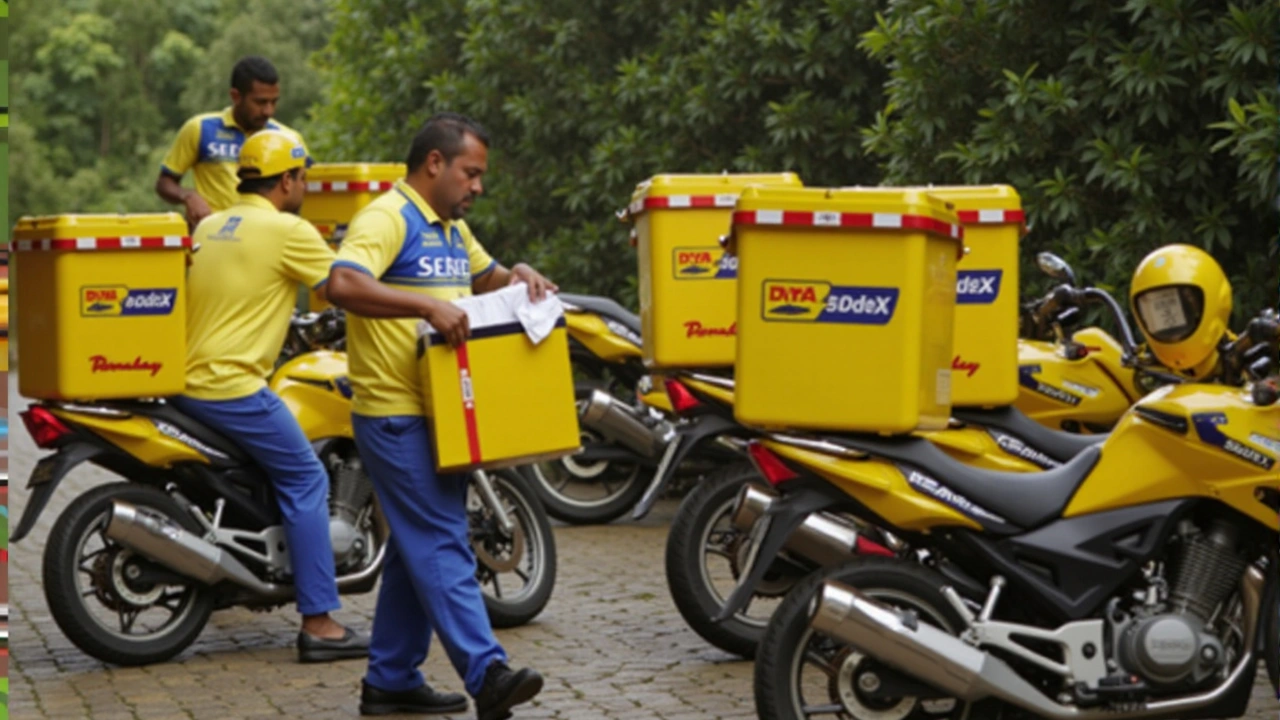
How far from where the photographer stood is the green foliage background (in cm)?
927

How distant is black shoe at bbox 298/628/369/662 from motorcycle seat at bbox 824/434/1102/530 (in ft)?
8.76

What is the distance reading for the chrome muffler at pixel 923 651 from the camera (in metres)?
5.30

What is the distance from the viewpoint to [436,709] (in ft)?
→ 22.2

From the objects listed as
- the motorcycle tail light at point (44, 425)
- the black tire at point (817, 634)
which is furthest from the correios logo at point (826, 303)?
the motorcycle tail light at point (44, 425)

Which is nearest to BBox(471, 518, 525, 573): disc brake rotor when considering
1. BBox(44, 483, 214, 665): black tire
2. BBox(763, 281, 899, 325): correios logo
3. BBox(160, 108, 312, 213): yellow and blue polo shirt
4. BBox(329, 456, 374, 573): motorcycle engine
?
BBox(329, 456, 374, 573): motorcycle engine

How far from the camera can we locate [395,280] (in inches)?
253

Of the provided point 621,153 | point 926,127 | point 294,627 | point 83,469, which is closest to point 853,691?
point 294,627

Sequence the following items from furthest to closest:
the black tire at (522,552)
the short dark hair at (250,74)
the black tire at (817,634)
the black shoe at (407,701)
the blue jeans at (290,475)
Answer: the short dark hair at (250,74) → the black tire at (522,552) → the blue jeans at (290,475) → the black shoe at (407,701) → the black tire at (817,634)

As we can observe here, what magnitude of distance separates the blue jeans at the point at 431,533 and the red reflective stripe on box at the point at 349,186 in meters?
4.07

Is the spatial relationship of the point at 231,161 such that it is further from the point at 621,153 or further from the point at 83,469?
the point at 83,469

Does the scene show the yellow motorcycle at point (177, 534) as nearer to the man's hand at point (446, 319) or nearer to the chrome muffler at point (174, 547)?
the chrome muffler at point (174, 547)

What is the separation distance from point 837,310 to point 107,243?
3.15m

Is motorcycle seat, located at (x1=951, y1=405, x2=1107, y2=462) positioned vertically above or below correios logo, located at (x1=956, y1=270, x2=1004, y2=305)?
below

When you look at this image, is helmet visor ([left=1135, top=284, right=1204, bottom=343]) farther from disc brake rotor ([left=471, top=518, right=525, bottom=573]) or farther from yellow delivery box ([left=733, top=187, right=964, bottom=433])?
disc brake rotor ([left=471, top=518, right=525, bottom=573])
